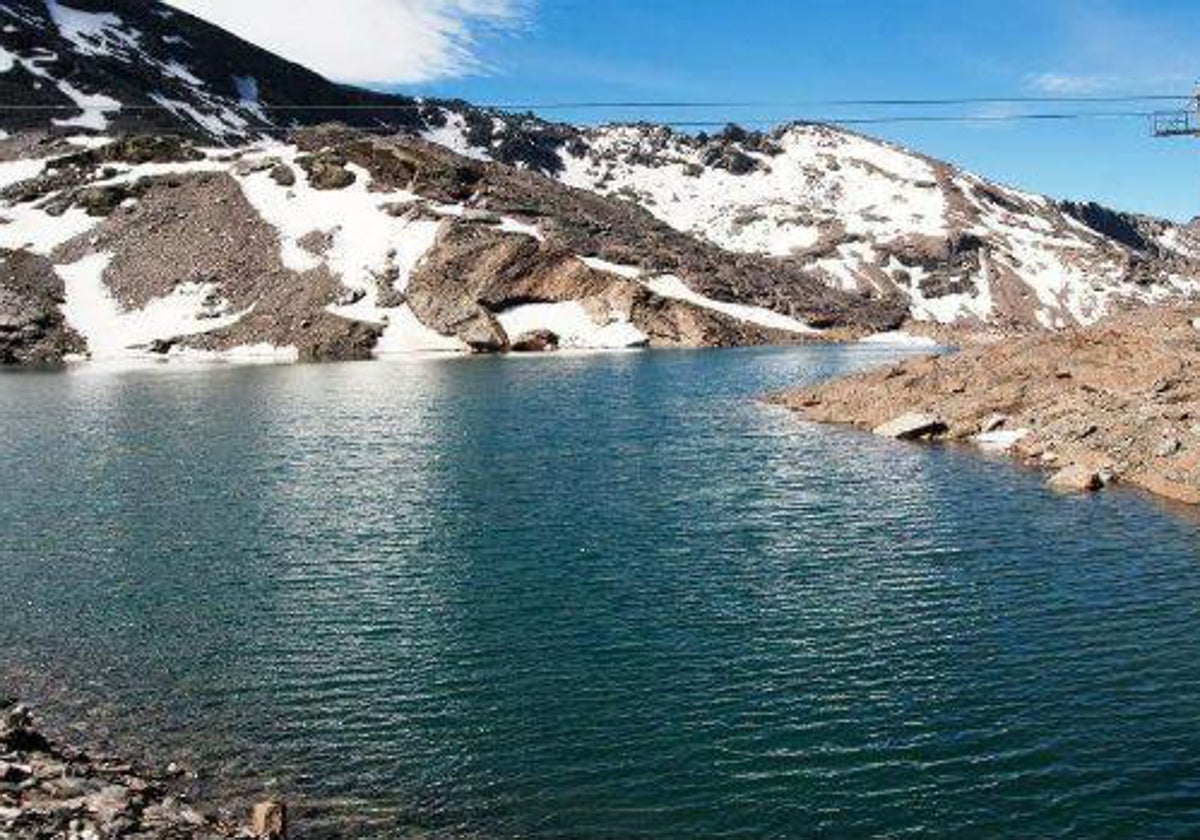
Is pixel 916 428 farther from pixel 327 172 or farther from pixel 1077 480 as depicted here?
pixel 327 172

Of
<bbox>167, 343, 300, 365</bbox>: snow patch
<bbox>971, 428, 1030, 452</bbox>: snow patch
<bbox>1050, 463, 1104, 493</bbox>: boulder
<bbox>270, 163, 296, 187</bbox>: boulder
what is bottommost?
<bbox>1050, 463, 1104, 493</bbox>: boulder

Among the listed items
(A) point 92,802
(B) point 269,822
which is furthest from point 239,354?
(B) point 269,822

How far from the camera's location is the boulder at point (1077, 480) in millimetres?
49406

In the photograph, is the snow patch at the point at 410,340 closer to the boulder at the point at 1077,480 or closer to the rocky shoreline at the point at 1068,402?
the rocky shoreline at the point at 1068,402

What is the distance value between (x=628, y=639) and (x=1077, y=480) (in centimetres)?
2902

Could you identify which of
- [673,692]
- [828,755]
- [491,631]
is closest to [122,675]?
[491,631]

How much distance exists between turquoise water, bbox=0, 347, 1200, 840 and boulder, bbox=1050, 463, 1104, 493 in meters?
1.19

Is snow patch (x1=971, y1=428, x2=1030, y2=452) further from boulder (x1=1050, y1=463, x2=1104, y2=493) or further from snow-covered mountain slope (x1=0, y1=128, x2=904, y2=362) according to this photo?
snow-covered mountain slope (x1=0, y1=128, x2=904, y2=362)

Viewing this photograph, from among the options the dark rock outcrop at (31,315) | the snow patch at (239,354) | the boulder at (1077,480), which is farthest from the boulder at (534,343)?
the boulder at (1077,480)

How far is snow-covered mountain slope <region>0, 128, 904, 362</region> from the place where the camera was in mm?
156500

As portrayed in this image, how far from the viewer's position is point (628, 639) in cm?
2992

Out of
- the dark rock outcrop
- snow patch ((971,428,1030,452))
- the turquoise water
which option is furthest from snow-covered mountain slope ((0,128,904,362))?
snow patch ((971,428,1030,452))

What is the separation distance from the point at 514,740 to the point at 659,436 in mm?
48124

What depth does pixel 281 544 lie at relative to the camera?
4212 cm
